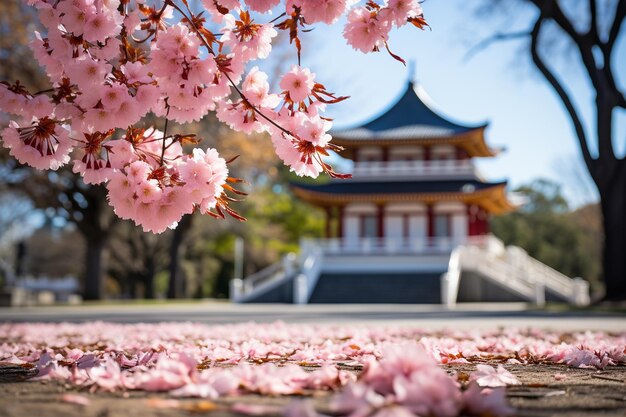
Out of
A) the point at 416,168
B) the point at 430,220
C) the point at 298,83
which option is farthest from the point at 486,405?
the point at 416,168

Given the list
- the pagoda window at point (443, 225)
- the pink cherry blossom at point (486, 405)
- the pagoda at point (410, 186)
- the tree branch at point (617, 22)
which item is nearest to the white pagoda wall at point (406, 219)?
the pagoda at point (410, 186)

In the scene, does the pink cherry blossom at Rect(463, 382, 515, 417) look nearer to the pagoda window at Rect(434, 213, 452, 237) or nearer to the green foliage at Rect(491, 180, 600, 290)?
the pagoda window at Rect(434, 213, 452, 237)

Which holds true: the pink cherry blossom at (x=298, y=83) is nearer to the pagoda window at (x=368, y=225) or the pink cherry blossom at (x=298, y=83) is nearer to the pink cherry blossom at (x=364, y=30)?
the pink cherry blossom at (x=364, y=30)

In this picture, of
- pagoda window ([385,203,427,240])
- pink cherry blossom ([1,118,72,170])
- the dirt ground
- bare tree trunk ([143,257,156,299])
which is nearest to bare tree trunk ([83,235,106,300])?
bare tree trunk ([143,257,156,299])

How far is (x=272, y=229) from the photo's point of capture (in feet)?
153

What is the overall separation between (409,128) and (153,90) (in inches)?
1458

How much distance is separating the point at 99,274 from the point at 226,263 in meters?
23.9

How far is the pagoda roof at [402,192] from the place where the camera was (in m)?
35.9

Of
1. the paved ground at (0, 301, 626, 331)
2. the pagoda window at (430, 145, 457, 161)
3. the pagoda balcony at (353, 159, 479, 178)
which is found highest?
the pagoda window at (430, 145, 457, 161)

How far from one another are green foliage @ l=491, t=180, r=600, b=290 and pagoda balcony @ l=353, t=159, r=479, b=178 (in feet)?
73.9

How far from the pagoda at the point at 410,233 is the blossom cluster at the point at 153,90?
2522cm

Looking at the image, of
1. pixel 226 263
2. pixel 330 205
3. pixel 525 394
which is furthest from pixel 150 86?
pixel 226 263

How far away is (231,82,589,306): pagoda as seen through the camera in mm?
31266

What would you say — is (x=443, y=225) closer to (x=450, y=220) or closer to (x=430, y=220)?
(x=450, y=220)
